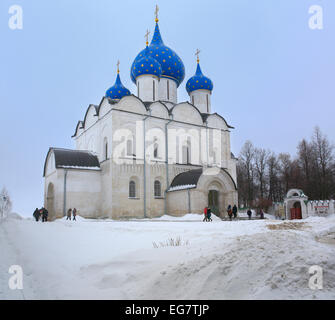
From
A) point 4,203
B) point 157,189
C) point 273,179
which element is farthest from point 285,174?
point 4,203

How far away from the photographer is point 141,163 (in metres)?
20.1

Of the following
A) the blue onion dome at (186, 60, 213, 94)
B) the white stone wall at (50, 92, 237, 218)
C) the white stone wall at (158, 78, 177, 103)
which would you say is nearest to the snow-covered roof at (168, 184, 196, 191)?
the white stone wall at (50, 92, 237, 218)

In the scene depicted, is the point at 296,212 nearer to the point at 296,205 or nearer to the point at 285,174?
the point at 296,205

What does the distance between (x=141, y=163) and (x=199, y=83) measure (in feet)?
34.6

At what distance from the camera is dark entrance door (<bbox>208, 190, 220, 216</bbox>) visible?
66.7ft

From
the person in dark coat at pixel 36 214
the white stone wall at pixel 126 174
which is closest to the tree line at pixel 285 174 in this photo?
the white stone wall at pixel 126 174

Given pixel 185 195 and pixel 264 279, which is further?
pixel 185 195

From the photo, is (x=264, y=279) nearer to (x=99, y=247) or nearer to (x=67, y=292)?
(x=67, y=292)

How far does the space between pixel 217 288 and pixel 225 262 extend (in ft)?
1.68

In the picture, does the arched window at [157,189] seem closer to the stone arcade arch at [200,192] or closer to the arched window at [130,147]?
the stone arcade arch at [200,192]

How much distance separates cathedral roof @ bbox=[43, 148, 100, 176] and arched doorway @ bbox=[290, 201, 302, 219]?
1457 centimetres

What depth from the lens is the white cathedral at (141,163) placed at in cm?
1911

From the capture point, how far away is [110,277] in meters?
3.99
